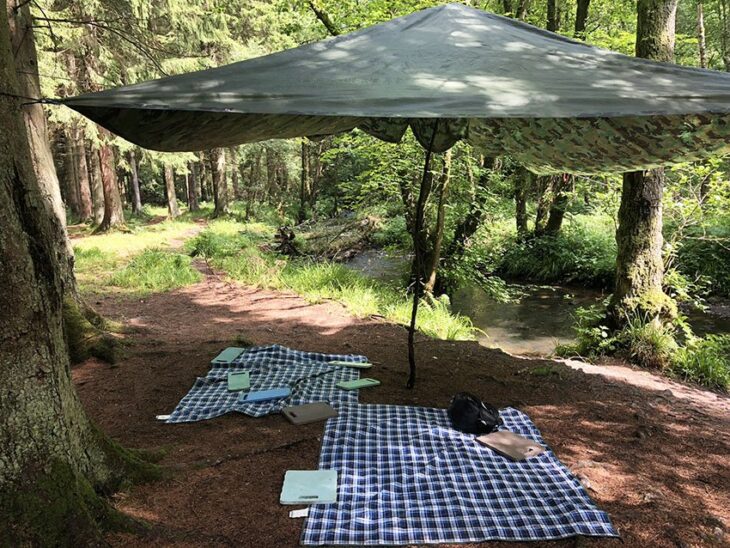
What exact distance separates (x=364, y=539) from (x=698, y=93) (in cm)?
230

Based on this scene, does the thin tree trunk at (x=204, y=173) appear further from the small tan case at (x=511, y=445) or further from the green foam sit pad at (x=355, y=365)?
the small tan case at (x=511, y=445)

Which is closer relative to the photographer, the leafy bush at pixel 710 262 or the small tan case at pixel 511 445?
the small tan case at pixel 511 445

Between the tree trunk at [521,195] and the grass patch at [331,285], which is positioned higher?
the tree trunk at [521,195]

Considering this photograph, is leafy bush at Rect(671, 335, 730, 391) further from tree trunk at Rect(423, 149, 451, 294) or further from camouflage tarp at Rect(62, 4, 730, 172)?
tree trunk at Rect(423, 149, 451, 294)

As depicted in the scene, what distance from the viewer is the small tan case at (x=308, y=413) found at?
270 centimetres

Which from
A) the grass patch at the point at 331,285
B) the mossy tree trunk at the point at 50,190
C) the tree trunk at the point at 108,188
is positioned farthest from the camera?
the tree trunk at the point at 108,188

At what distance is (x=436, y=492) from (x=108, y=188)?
455 inches

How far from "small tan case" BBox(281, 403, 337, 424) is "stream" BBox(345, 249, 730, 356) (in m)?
3.55

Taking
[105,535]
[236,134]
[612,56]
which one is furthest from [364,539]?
[612,56]

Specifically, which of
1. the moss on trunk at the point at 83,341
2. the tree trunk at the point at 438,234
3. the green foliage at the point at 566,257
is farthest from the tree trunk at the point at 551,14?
the moss on trunk at the point at 83,341

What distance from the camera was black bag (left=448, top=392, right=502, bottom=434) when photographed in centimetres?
260

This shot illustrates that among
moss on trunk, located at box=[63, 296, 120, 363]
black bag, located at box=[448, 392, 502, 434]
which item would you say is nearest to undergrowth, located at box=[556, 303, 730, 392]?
black bag, located at box=[448, 392, 502, 434]

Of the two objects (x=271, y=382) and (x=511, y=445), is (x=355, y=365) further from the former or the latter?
(x=511, y=445)

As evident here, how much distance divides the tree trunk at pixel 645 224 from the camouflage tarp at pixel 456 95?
46.9 inches
